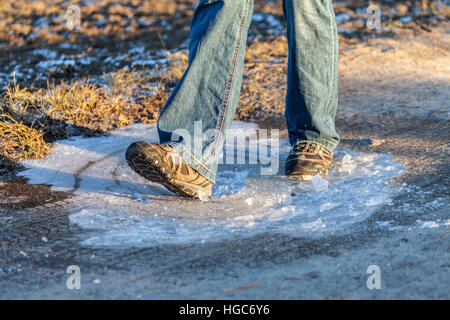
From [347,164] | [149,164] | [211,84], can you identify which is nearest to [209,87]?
[211,84]

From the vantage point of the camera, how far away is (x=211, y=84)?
96.9 inches

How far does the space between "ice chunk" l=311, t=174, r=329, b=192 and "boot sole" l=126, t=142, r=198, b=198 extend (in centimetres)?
60

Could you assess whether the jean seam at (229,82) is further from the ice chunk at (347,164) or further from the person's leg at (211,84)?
the ice chunk at (347,164)

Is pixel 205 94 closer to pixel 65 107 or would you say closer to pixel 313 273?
pixel 313 273

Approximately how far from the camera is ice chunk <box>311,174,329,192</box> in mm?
2531

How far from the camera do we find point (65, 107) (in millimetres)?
3734

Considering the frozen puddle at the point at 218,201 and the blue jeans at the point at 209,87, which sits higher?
the blue jeans at the point at 209,87

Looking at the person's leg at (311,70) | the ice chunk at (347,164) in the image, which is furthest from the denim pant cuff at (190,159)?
the ice chunk at (347,164)

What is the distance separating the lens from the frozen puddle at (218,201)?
83.4 inches

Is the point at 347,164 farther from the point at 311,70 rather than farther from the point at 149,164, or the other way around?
the point at 149,164

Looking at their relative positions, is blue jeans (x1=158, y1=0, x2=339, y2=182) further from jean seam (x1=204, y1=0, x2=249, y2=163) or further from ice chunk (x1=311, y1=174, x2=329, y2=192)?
ice chunk (x1=311, y1=174, x2=329, y2=192)

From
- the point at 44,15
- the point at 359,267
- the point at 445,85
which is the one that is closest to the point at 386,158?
the point at 359,267

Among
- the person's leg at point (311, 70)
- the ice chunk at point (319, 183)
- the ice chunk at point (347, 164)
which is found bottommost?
the ice chunk at point (347, 164)

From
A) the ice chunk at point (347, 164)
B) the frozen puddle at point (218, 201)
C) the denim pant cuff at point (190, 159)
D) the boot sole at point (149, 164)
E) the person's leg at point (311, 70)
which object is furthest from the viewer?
the ice chunk at point (347, 164)
